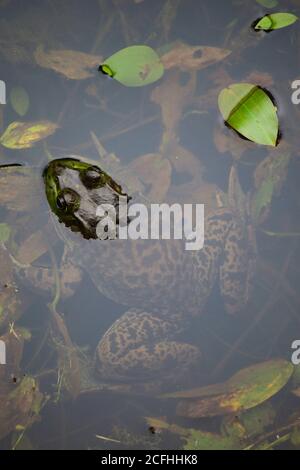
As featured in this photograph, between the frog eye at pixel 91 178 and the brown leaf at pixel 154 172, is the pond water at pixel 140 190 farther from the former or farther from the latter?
the frog eye at pixel 91 178

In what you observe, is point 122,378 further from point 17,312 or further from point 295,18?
point 295,18

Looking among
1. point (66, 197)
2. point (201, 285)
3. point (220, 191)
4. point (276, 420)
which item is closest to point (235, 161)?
point (220, 191)

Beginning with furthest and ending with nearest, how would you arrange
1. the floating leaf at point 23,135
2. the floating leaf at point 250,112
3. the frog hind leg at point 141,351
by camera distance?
the frog hind leg at point 141,351 < the floating leaf at point 23,135 < the floating leaf at point 250,112

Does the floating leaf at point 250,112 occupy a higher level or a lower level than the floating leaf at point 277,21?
lower

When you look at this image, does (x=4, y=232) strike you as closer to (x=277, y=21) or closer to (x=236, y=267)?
(x=236, y=267)

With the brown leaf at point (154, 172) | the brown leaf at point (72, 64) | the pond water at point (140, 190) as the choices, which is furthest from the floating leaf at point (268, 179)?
the brown leaf at point (72, 64)

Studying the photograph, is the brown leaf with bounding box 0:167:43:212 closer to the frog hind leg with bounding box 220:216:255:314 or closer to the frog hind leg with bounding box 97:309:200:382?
the frog hind leg with bounding box 97:309:200:382

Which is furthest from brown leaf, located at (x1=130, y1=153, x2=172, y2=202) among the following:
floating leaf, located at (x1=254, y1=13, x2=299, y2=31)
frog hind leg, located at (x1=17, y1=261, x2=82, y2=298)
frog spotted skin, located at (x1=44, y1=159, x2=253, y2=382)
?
floating leaf, located at (x1=254, y1=13, x2=299, y2=31)
